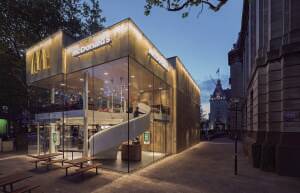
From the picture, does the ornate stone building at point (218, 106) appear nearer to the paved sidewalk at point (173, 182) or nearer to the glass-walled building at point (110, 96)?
the glass-walled building at point (110, 96)

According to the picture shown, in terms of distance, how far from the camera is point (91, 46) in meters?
13.4

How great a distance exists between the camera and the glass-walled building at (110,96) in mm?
13086

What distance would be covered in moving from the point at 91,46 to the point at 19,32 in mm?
14729

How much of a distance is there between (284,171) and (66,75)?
15288 mm

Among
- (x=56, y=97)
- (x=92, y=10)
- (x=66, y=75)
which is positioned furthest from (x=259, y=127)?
(x=92, y=10)

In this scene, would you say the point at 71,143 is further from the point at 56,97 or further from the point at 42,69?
the point at 42,69

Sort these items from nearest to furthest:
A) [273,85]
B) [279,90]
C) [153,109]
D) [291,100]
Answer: [291,100] < [279,90] < [273,85] < [153,109]

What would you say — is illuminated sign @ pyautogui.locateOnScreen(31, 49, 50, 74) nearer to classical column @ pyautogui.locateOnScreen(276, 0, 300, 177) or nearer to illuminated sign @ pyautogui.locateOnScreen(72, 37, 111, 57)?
illuminated sign @ pyautogui.locateOnScreen(72, 37, 111, 57)

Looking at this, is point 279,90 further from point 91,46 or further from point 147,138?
point 91,46

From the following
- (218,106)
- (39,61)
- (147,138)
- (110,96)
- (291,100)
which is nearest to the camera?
(291,100)

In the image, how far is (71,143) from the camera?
19.5m

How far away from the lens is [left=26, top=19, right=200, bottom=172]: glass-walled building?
1309 centimetres

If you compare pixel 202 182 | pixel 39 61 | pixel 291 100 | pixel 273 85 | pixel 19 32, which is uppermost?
pixel 19 32

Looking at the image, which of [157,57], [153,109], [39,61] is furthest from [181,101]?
[39,61]
